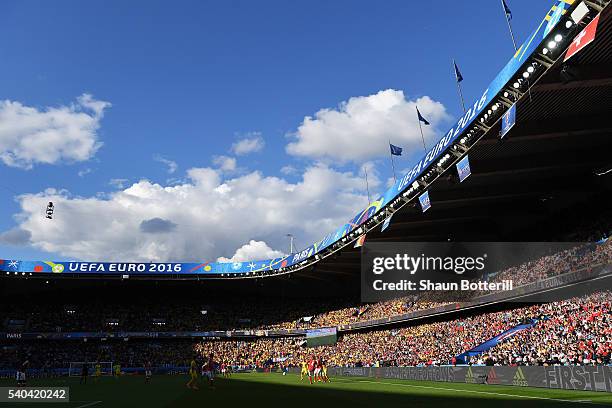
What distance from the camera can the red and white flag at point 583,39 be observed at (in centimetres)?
1642

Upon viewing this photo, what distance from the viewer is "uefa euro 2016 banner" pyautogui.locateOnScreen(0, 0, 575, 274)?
19.8 m

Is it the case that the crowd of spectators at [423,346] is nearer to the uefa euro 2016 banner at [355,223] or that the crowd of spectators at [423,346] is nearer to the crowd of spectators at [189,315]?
the crowd of spectators at [189,315]

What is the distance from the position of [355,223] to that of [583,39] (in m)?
29.5

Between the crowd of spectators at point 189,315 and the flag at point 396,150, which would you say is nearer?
the flag at point 396,150

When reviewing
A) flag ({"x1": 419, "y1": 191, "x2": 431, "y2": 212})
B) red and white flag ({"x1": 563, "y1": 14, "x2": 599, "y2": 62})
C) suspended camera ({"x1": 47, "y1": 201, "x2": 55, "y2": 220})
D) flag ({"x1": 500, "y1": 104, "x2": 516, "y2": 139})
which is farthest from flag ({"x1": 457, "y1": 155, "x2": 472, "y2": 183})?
suspended camera ({"x1": 47, "y1": 201, "x2": 55, "y2": 220})

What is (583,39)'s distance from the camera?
17000mm

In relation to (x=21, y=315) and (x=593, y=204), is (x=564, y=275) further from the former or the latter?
(x=21, y=315)

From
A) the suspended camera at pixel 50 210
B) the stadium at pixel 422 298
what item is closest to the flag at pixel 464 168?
the stadium at pixel 422 298

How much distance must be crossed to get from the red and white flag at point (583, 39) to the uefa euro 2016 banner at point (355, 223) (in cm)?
98

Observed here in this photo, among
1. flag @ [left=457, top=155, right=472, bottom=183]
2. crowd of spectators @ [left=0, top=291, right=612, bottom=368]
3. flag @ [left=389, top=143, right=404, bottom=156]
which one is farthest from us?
flag @ [left=389, top=143, right=404, bottom=156]

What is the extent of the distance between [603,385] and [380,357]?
34181 mm

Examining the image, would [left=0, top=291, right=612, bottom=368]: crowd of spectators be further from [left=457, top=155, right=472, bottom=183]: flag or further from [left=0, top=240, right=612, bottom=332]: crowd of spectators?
[left=457, top=155, right=472, bottom=183]: flag

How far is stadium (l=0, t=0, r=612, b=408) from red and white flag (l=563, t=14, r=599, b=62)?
0.10 m

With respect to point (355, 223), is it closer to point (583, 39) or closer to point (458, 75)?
point (458, 75)
